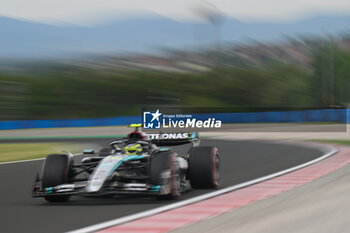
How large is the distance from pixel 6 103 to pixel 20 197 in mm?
37327

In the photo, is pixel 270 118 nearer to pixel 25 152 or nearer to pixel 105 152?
pixel 25 152

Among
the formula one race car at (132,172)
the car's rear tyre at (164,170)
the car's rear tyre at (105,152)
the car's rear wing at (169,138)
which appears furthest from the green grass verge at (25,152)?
the car's rear tyre at (164,170)

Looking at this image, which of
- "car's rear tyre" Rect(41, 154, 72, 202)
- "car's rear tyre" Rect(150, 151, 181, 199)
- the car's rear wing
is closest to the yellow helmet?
"car's rear tyre" Rect(150, 151, 181, 199)

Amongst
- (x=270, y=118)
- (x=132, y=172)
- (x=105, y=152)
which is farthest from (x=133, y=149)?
(x=270, y=118)

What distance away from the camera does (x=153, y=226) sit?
643cm

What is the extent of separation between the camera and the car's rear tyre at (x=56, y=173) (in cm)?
863

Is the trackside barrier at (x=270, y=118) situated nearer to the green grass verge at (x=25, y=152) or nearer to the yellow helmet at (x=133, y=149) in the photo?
the green grass verge at (x=25, y=152)

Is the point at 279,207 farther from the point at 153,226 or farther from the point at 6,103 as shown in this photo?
the point at 6,103

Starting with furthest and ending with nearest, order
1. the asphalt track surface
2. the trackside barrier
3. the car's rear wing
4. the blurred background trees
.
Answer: the blurred background trees
the trackside barrier
the car's rear wing
the asphalt track surface

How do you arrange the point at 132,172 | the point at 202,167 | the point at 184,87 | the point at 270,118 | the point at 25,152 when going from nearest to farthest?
the point at 132,172 → the point at 202,167 → the point at 25,152 → the point at 270,118 → the point at 184,87

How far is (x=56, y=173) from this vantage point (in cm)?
865

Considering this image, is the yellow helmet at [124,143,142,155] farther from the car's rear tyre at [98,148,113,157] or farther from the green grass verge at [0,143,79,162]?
the green grass verge at [0,143,79,162]

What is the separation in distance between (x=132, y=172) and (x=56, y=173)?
41.9 inches

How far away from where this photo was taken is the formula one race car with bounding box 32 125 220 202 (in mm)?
8102
